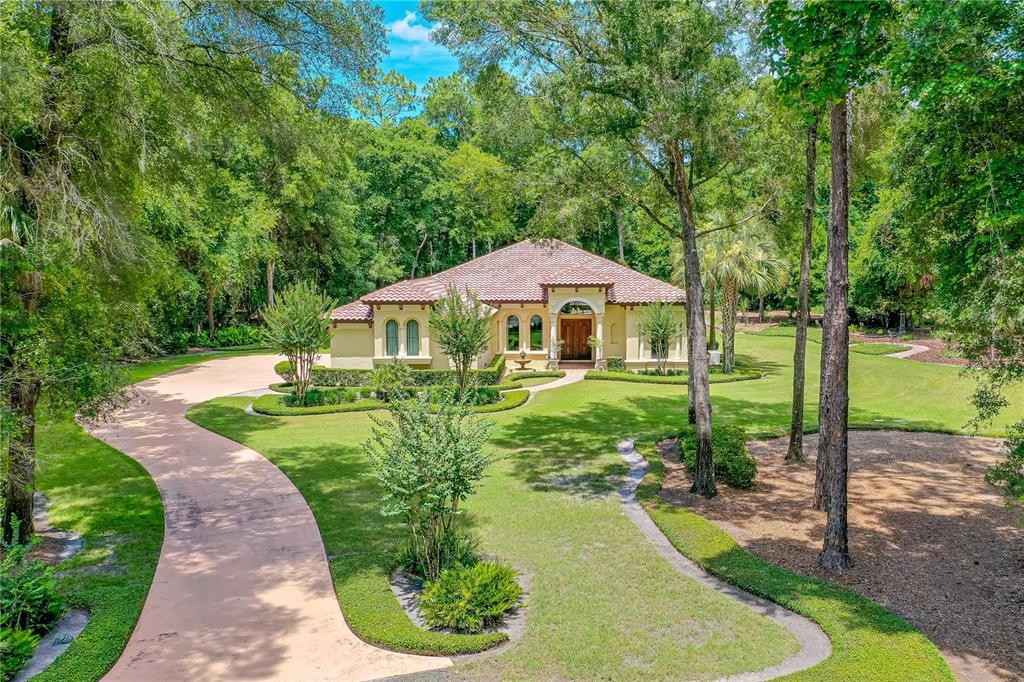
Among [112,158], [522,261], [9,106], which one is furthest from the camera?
[522,261]

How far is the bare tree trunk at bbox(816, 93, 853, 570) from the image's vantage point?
28.4 ft

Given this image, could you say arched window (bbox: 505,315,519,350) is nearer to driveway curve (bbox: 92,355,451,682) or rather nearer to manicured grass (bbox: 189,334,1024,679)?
manicured grass (bbox: 189,334,1024,679)

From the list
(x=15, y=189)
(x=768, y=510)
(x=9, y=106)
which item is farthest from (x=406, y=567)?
(x=9, y=106)

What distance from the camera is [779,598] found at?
7723 millimetres

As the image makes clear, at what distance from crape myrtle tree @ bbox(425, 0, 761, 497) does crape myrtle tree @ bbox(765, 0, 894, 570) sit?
2.19m

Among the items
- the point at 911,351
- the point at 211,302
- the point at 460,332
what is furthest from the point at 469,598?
the point at 211,302

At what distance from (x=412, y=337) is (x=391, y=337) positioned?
3.21 ft

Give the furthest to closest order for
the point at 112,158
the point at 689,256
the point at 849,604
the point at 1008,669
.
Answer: the point at 689,256 < the point at 112,158 < the point at 849,604 < the point at 1008,669

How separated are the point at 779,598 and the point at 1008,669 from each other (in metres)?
2.26

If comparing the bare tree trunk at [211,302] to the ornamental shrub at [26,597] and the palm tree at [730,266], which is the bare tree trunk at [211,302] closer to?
the palm tree at [730,266]

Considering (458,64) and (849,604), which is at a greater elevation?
(458,64)

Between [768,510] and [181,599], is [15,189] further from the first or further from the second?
[768,510]

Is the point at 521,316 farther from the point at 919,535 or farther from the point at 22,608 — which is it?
the point at 22,608

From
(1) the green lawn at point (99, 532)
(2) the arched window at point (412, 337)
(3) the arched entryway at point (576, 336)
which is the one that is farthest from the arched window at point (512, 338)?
(1) the green lawn at point (99, 532)
